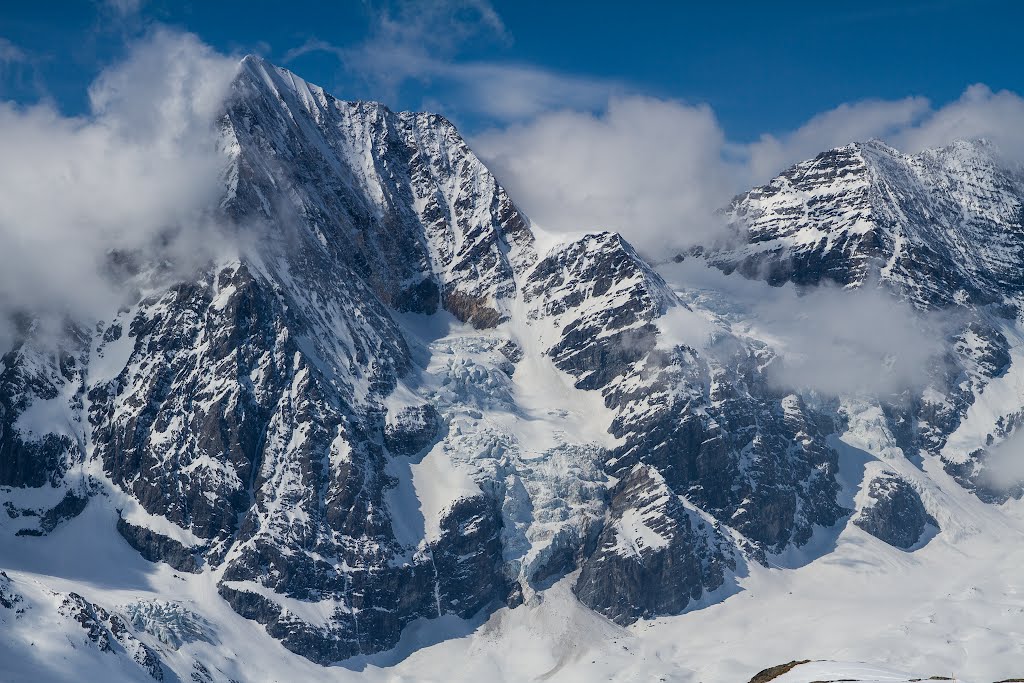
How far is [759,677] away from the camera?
146375 millimetres

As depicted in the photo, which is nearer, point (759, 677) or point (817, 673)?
point (817, 673)

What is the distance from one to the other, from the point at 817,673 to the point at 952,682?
12064 millimetres

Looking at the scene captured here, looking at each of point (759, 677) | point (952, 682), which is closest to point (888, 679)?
point (952, 682)

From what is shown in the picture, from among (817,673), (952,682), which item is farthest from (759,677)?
(952,682)

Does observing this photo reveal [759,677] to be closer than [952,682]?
No

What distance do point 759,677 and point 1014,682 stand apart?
25238mm

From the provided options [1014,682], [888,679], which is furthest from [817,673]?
[1014,682]

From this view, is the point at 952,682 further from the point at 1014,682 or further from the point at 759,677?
the point at 759,677

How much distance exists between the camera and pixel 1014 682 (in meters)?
131

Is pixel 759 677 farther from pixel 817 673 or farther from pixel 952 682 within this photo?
pixel 952 682

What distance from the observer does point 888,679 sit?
13338 centimetres

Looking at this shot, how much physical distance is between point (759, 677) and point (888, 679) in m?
16.3

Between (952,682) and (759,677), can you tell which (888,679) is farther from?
(759,677)

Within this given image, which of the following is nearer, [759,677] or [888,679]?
[888,679]
